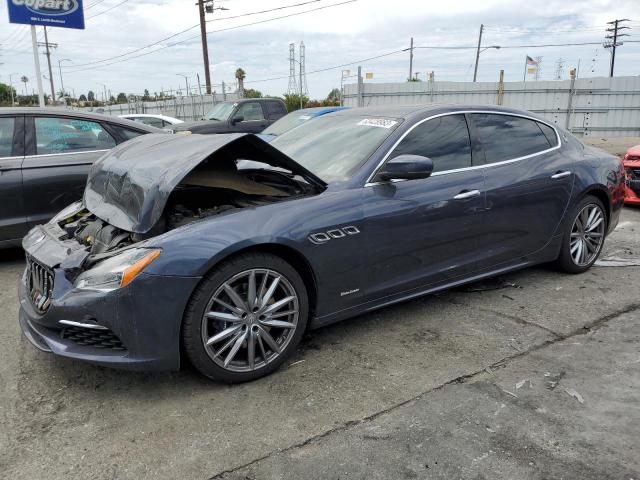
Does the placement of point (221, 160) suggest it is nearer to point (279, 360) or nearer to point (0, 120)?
point (279, 360)

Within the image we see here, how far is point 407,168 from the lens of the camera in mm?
3268

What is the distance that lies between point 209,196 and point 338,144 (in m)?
1.01

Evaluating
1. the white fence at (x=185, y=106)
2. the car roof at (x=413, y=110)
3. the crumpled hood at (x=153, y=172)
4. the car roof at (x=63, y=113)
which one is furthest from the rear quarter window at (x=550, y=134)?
the white fence at (x=185, y=106)

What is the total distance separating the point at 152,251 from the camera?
104 inches

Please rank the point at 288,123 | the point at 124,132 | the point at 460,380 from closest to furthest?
the point at 460,380
the point at 124,132
the point at 288,123

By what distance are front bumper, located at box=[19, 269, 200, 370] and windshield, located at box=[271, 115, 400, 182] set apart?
132cm

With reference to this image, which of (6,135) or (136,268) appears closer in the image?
(136,268)

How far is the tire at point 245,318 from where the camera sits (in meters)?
2.75

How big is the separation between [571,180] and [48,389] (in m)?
4.11

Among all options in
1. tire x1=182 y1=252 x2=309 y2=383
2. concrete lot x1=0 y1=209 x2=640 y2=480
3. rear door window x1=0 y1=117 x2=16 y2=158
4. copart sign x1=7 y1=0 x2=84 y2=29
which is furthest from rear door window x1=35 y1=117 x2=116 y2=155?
copart sign x1=7 y1=0 x2=84 y2=29

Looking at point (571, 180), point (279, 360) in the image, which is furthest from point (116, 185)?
point (571, 180)

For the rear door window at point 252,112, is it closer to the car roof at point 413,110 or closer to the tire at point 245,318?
the car roof at point 413,110

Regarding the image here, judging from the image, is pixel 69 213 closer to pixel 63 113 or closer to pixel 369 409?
pixel 63 113

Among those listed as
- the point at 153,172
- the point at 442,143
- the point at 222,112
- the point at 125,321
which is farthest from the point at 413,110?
the point at 222,112
